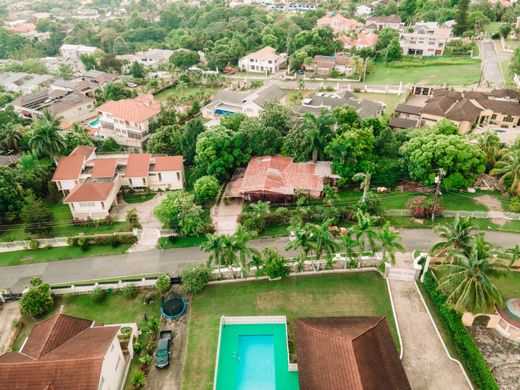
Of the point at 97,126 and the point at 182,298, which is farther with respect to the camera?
the point at 97,126

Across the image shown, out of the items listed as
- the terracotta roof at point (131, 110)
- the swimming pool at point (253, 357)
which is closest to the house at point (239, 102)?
the terracotta roof at point (131, 110)

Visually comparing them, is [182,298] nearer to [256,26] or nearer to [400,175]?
[400,175]

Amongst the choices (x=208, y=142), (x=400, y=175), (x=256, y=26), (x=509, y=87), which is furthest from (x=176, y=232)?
(x=256, y=26)

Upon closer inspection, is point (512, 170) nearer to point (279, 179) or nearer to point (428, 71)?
point (279, 179)

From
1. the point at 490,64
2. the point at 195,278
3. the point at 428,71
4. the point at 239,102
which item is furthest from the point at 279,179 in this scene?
the point at 490,64

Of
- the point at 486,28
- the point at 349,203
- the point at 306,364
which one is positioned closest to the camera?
the point at 306,364

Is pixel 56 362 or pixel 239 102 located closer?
pixel 56 362

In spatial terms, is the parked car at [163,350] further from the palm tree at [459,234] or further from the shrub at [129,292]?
the palm tree at [459,234]
